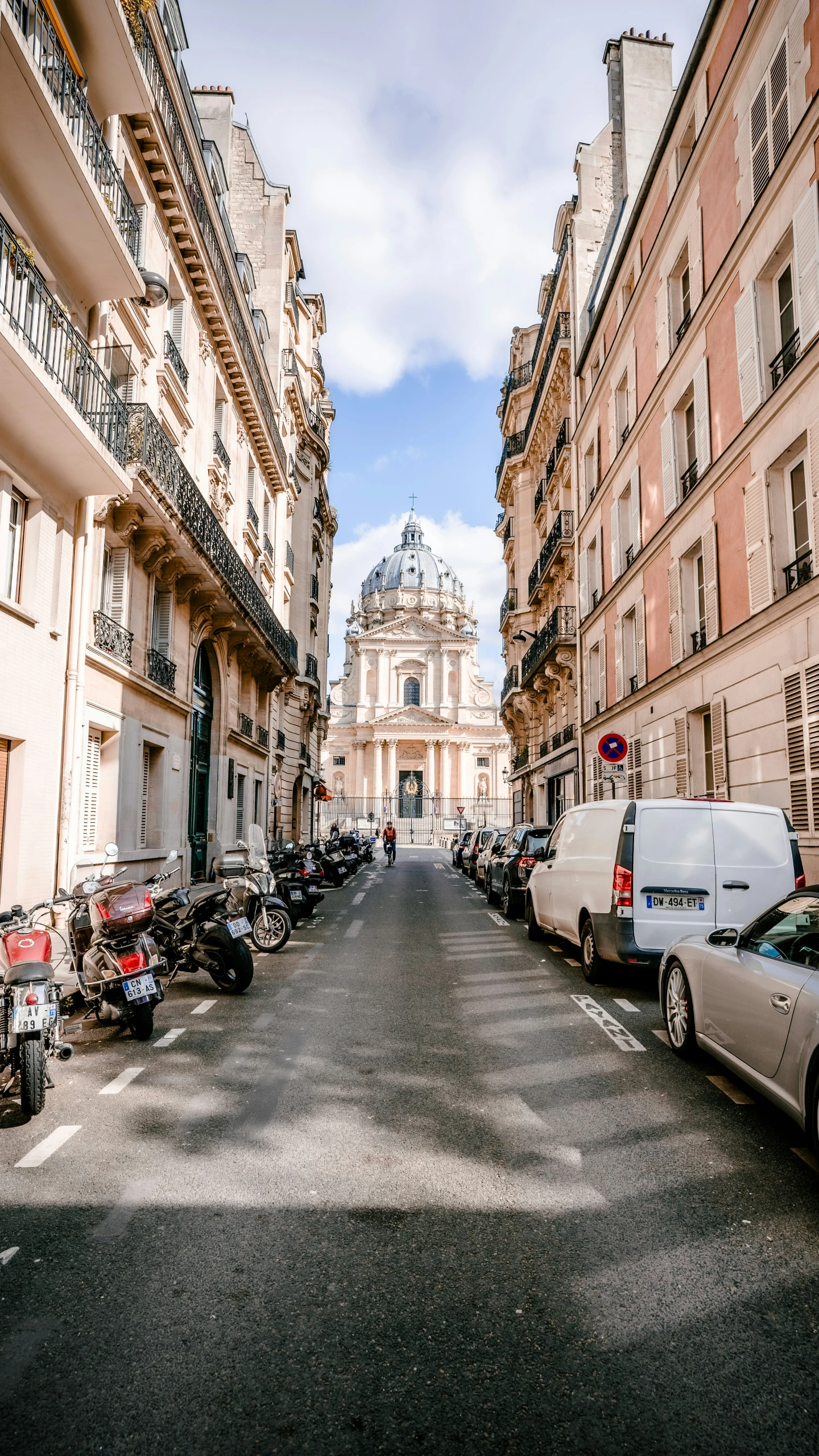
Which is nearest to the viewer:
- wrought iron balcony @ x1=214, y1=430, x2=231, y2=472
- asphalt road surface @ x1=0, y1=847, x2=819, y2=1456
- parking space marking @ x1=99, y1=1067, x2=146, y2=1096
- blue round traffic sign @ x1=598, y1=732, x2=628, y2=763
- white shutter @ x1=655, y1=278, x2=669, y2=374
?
asphalt road surface @ x1=0, y1=847, x2=819, y2=1456

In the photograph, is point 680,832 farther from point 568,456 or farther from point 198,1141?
point 568,456

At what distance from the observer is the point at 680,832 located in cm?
811

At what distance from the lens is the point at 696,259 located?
15.7 meters

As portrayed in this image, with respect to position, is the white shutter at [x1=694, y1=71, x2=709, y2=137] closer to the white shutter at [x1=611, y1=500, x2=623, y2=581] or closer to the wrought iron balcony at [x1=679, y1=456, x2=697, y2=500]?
the wrought iron balcony at [x1=679, y1=456, x2=697, y2=500]

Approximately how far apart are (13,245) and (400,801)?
79646 mm

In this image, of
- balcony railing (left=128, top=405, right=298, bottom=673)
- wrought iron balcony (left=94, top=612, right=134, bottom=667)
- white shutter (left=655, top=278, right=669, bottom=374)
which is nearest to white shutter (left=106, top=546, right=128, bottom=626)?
wrought iron balcony (left=94, top=612, right=134, bottom=667)

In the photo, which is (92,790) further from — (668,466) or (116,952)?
(668,466)

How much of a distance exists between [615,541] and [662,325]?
5.32m

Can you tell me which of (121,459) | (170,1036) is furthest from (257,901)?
(121,459)

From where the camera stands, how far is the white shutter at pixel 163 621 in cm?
1647

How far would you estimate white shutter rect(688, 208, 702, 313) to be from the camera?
15.4 m

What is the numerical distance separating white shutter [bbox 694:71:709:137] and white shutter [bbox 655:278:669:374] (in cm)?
262

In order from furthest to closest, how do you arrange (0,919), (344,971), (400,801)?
(400,801) → (344,971) → (0,919)

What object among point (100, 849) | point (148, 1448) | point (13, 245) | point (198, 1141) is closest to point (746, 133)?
point (13, 245)
